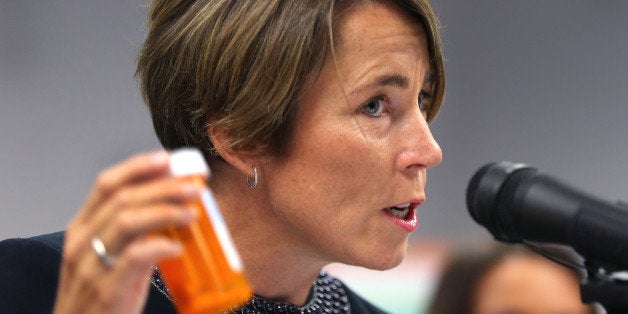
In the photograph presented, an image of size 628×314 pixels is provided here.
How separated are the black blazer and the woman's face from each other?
0.33 meters

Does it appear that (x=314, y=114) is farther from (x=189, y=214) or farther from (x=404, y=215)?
(x=189, y=214)

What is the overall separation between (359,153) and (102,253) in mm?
736

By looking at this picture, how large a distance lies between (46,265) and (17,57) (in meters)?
1.01

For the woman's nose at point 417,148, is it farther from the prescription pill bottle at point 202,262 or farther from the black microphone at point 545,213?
the prescription pill bottle at point 202,262

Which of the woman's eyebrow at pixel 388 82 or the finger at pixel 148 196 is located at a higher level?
the woman's eyebrow at pixel 388 82

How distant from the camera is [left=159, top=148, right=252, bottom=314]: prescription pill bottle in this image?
0.91 metres

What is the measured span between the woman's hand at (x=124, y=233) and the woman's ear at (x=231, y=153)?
704 millimetres

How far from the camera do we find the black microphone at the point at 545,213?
1.22m

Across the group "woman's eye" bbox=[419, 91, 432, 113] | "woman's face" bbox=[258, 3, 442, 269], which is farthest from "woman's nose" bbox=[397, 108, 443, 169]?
"woman's eye" bbox=[419, 91, 432, 113]

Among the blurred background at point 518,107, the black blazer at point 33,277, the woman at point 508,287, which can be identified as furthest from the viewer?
the blurred background at point 518,107

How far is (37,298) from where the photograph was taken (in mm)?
1637

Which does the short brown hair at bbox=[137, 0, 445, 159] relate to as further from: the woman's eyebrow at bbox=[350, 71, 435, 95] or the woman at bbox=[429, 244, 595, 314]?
the woman at bbox=[429, 244, 595, 314]

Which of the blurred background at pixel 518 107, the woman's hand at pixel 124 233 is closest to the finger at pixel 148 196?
the woman's hand at pixel 124 233

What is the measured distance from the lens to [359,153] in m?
1.64
